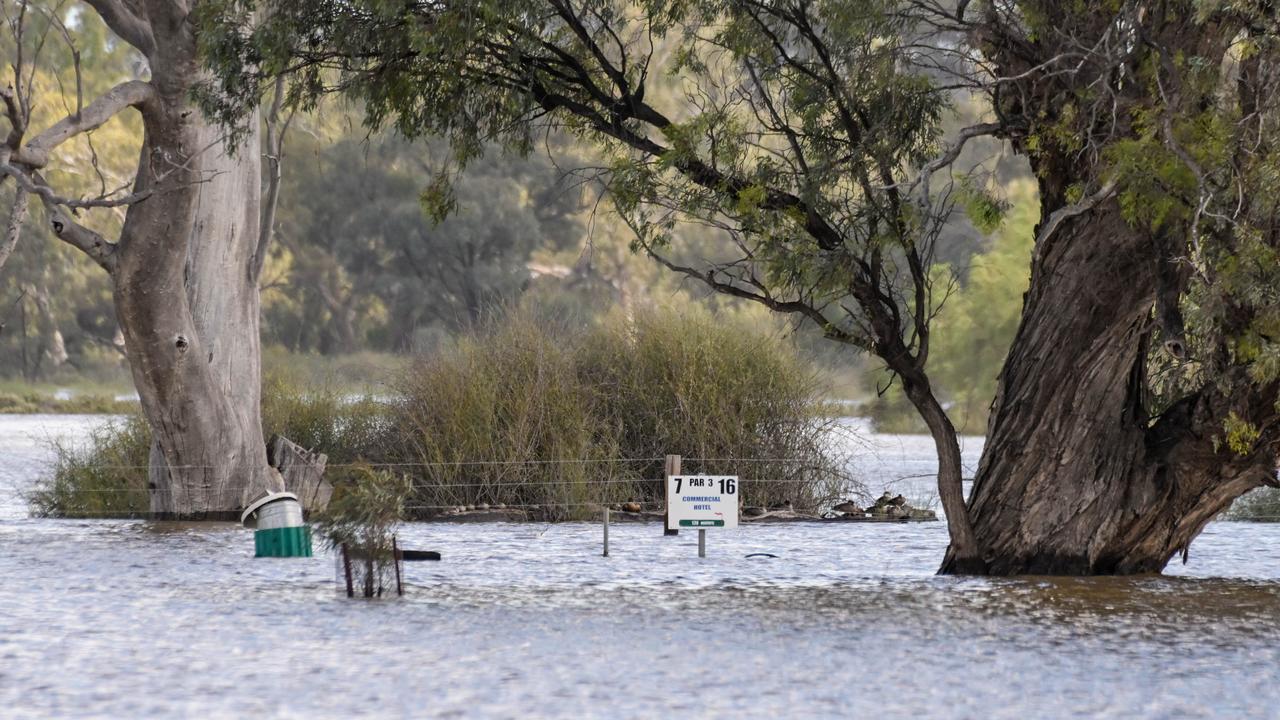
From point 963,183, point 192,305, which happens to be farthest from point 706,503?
point 192,305

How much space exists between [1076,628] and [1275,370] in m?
1.67

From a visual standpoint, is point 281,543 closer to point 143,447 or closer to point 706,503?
point 706,503

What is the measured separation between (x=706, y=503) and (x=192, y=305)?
240 inches

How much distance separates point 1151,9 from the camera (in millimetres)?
10375

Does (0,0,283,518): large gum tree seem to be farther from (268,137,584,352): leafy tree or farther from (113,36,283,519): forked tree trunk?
(268,137,584,352): leafy tree

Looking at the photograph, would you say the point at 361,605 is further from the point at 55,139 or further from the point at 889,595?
the point at 55,139

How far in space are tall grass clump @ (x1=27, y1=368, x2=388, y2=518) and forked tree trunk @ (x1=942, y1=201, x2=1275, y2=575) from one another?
282 inches

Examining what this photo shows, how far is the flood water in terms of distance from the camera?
732 centimetres

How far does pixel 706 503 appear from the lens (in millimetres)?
12547

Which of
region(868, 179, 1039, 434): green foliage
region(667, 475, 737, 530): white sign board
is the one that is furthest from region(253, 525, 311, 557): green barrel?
region(868, 179, 1039, 434): green foliage

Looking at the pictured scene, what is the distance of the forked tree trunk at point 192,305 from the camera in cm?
1481

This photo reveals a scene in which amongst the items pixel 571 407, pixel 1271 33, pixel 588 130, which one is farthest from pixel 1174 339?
pixel 571 407

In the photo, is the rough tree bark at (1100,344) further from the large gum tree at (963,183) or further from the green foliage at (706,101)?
the green foliage at (706,101)

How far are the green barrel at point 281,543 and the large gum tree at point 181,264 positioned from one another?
2.62 meters
